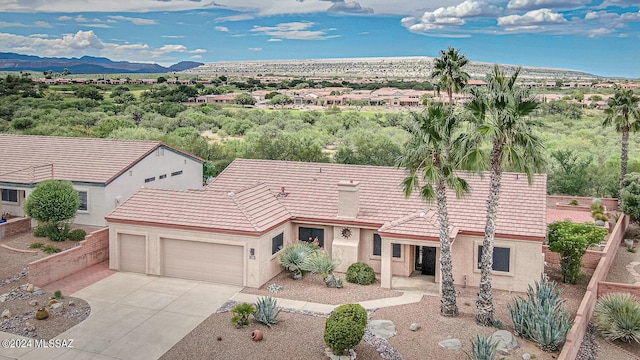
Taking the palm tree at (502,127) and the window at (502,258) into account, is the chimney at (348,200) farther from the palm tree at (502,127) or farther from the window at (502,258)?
the palm tree at (502,127)

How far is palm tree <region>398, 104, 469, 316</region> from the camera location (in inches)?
748

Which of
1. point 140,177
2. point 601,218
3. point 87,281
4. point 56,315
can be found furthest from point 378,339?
point 601,218

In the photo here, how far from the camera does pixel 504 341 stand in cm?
1797

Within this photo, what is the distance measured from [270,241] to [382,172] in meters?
7.36

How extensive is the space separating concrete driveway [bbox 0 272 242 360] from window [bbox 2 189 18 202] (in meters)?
12.2

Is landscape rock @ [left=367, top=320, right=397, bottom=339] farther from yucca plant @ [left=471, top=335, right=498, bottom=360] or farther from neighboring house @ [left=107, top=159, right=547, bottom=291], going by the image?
neighboring house @ [left=107, top=159, right=547, bottom=291]

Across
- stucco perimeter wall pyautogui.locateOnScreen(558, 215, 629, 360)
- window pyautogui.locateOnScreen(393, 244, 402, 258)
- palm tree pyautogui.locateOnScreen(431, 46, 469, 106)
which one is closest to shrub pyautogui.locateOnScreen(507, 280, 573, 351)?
stucco perimeter wall pyautogui.locateOnScreen(558, 215, 629, 360)

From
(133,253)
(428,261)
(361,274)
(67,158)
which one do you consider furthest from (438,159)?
(67,158)

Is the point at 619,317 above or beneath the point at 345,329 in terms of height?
beneath

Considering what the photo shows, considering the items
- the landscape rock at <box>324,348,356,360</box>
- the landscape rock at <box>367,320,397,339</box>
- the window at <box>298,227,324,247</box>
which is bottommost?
the landscape rock at <box>324,348,356,360</box>

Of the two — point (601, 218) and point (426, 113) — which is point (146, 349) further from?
point (601, 218)

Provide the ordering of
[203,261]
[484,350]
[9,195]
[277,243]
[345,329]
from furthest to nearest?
1. [9,195]
2. [277,243]
3. [203,261]
4. [345,329]
5. [484,350]

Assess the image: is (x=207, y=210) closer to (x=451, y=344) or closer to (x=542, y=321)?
(x=451, y=344)

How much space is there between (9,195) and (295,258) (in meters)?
18.9
